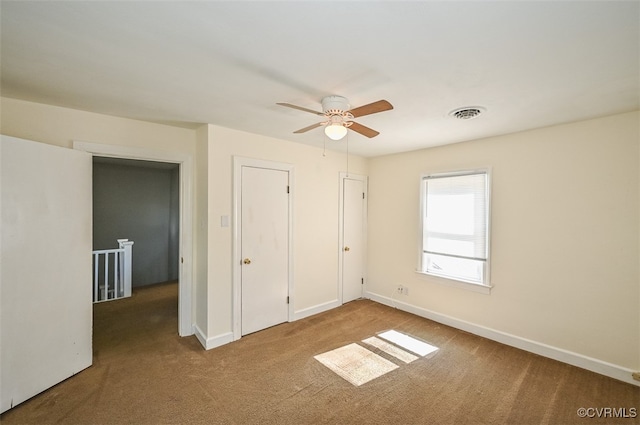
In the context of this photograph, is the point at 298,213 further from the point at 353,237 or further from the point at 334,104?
the point at 334,104

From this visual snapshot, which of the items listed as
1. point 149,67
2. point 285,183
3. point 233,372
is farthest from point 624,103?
point 233,372

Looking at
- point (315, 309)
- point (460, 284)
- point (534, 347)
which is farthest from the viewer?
point (315, 309)

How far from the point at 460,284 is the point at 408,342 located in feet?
3.42

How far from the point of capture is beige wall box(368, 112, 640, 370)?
2367 mm

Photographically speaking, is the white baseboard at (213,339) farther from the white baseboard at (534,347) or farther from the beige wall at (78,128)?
the white baseboard at (534,347)

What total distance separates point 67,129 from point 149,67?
1.45 m

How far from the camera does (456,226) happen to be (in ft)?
11.4

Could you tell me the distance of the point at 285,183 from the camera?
3473 millimetres

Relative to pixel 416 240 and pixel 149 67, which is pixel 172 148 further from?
pixel 416 240

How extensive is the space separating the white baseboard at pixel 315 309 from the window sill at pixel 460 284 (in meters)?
1.36

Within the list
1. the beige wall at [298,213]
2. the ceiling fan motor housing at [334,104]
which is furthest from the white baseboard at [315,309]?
the ceiling fan motor housing at [334,104]

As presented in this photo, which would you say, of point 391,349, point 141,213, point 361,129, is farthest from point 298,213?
point 141,213

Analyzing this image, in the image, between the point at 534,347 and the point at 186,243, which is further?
the point at 186,243

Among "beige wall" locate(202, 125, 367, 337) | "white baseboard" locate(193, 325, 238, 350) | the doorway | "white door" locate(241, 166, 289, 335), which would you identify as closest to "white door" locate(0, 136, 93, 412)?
"white baseboard" locate(193, 325, 238, 350)
